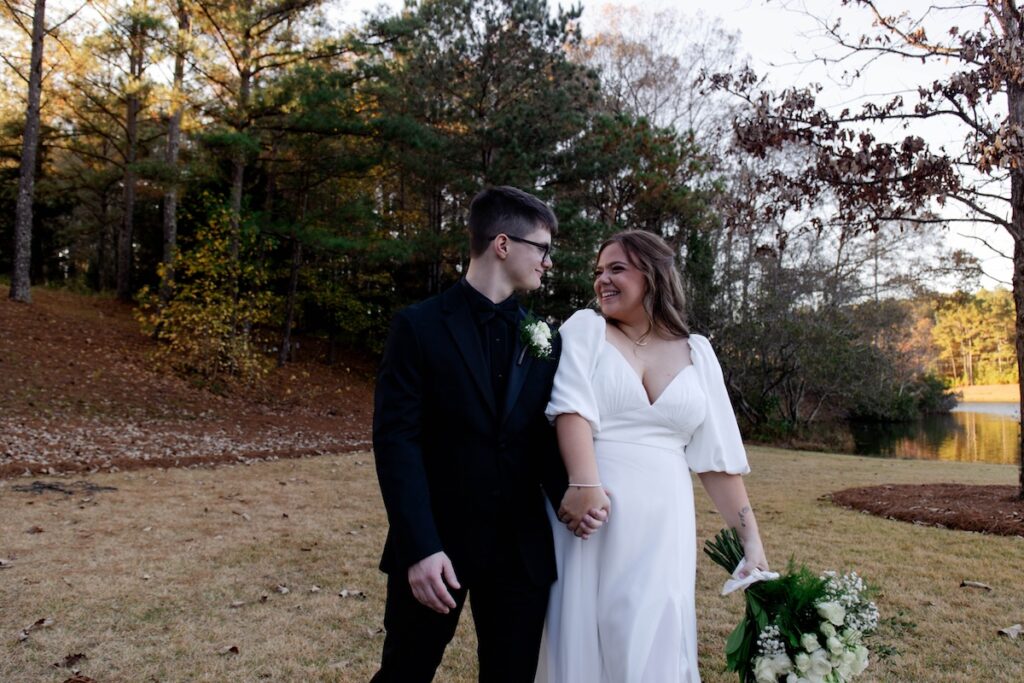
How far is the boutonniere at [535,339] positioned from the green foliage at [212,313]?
1356cm

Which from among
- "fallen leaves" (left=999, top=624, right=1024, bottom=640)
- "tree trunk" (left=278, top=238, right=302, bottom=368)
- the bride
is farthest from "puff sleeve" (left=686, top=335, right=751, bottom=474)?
"tree trunk" (left=278, top=238, right=302, bottom=368)

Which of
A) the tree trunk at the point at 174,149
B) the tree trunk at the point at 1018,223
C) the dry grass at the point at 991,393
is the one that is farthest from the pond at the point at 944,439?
the dry grass at the point at 991,393

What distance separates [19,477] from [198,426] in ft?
15.2

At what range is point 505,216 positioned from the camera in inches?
85.4

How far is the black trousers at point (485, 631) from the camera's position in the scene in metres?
1.99

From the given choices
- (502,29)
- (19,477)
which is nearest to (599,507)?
(19,477)

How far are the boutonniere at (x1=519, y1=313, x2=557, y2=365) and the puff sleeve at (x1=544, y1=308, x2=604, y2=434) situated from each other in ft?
0.27

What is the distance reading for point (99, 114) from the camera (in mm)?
21359

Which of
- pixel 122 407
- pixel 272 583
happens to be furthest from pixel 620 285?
pixel 122 407

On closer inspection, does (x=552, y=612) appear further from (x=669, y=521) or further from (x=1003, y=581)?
(x=1003, y=581)

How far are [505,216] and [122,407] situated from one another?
→ 490 inches

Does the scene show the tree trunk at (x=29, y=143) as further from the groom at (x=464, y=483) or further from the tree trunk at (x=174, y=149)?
the groom at (x=464, y=483)

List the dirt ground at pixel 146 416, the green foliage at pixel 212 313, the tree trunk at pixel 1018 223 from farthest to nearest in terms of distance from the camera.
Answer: the green foliage at pixel 212 313 < the dirt ground at pixel 146 416 < the tree trunk at pixel 1018 223

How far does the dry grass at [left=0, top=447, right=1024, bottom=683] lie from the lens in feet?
11.6
